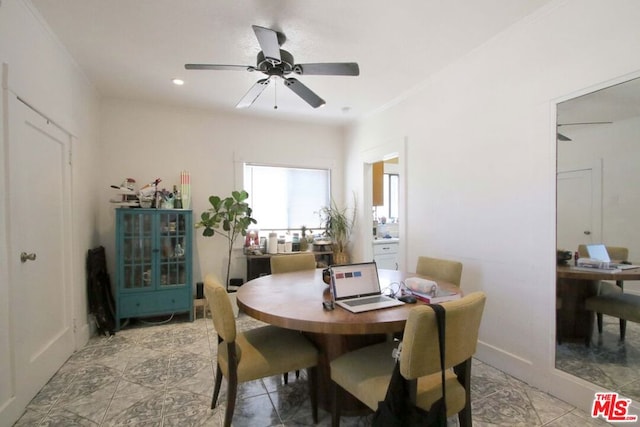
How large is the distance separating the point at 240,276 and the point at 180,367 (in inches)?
72.0

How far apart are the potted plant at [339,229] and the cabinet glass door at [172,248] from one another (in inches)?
80.2

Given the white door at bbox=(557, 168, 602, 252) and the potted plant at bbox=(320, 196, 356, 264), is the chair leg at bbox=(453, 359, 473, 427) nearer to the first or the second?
the white door at bbox=(557, 168, 602, 252)

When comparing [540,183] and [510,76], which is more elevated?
[510,76]

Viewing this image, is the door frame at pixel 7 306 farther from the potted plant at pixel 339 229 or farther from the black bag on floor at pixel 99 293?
the potted plant at pixel 339 229

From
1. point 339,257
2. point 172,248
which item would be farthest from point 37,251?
point 339,257

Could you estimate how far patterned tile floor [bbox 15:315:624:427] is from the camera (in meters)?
1.85

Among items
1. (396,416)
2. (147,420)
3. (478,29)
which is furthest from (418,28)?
(147,420)

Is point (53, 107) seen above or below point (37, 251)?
above

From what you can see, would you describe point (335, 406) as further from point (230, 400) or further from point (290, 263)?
point (290, 263)

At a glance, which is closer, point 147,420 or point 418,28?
point 147,420

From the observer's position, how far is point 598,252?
6.48ft

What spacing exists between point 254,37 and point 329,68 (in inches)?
29.6

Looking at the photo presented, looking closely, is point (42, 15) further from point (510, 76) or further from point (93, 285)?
point (510, 76)

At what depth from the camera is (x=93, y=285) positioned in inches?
123
